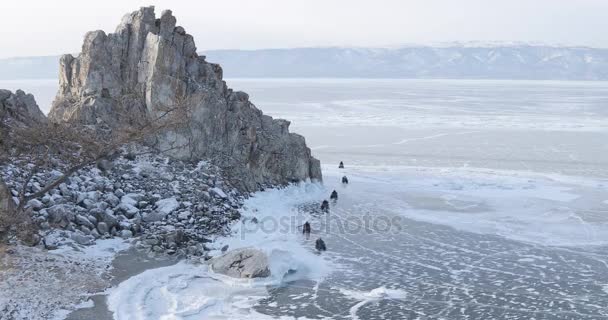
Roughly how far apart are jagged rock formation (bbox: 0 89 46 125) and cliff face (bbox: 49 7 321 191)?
6.72 feet

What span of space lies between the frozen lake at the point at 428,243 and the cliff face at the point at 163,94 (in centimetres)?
261

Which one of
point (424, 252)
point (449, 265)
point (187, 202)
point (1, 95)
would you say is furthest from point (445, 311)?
point (1, 95)

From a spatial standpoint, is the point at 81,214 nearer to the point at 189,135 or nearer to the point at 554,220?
the point at 189,135

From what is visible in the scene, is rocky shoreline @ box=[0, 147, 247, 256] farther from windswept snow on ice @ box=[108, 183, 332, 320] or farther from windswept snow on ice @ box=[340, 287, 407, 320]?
windswept snow on ice @ box=[340, 287, 407, 320]

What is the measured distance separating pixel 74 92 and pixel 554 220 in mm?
23895

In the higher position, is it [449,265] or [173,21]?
[173,21]

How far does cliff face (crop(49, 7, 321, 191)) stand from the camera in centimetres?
2966

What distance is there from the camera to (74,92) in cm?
3117

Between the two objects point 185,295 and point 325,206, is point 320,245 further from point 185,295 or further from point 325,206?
point 325,206

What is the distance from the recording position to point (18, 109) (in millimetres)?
26344

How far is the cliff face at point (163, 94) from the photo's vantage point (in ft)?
97.3

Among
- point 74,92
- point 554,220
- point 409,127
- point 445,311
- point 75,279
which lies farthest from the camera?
point 409,127

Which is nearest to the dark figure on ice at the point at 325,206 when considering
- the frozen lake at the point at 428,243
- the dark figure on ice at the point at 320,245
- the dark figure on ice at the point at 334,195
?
the frozen lake at the point at 428,243

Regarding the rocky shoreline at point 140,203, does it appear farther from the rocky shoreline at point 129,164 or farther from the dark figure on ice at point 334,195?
the dark figure on ice at point 334,195
